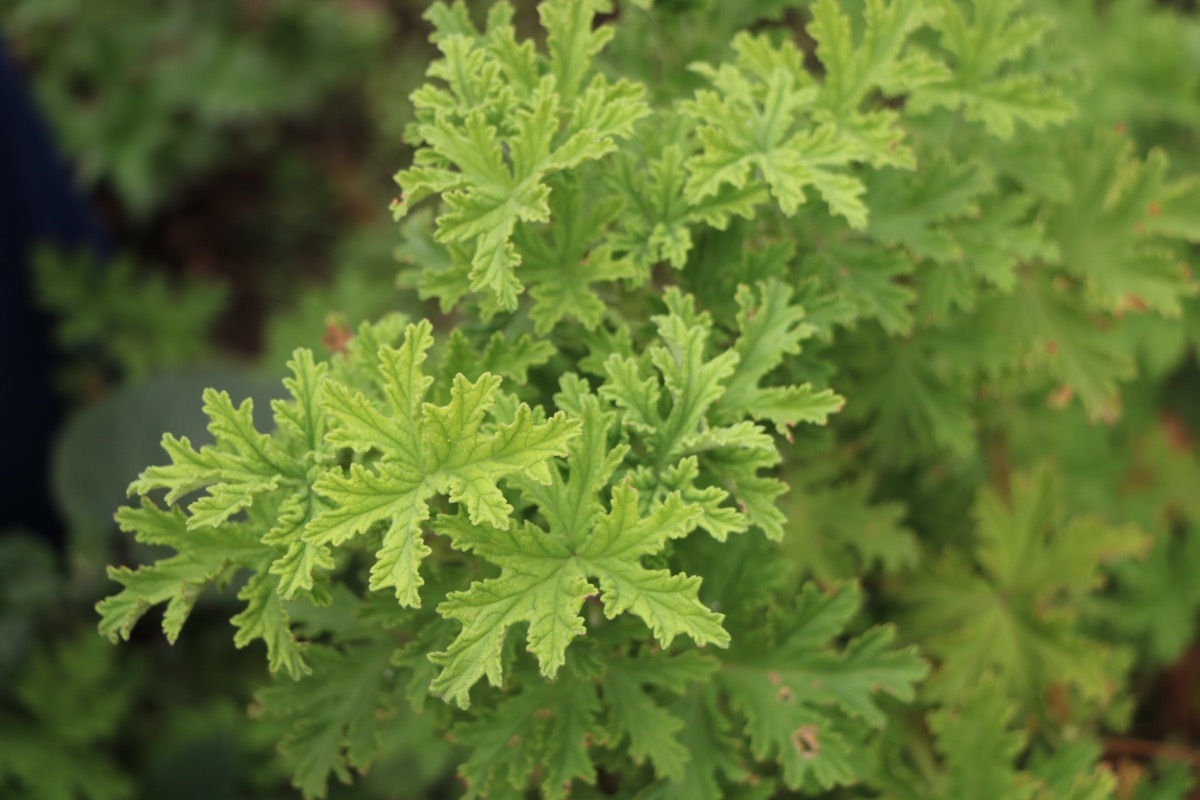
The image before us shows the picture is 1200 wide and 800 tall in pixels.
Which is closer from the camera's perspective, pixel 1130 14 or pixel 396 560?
pixel 396 560

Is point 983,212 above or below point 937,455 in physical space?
above

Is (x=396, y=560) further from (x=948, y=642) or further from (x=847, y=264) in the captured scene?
(x=948, y=642)

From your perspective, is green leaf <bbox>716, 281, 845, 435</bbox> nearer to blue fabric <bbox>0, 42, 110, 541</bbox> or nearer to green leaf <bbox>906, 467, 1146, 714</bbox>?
green leaf <bbox>906, 467, 1146, 714</bbox>

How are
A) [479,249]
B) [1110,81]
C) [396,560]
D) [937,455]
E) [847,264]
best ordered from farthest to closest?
1. [1110,81]
2. [937,455]
3. [847,264]
4. [479,249]
5. [396,560]

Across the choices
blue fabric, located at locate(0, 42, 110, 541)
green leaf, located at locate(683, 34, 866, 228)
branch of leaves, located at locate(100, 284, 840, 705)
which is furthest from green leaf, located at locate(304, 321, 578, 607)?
blue fabric, located at locate(0, 42, 110, 541)

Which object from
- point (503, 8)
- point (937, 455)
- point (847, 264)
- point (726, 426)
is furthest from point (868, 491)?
point (503, 8)

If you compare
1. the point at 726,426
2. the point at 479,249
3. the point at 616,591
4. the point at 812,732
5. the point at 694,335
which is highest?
the point at 479,249

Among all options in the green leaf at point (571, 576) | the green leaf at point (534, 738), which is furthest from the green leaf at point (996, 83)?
the green leaf at point (534, 738)
